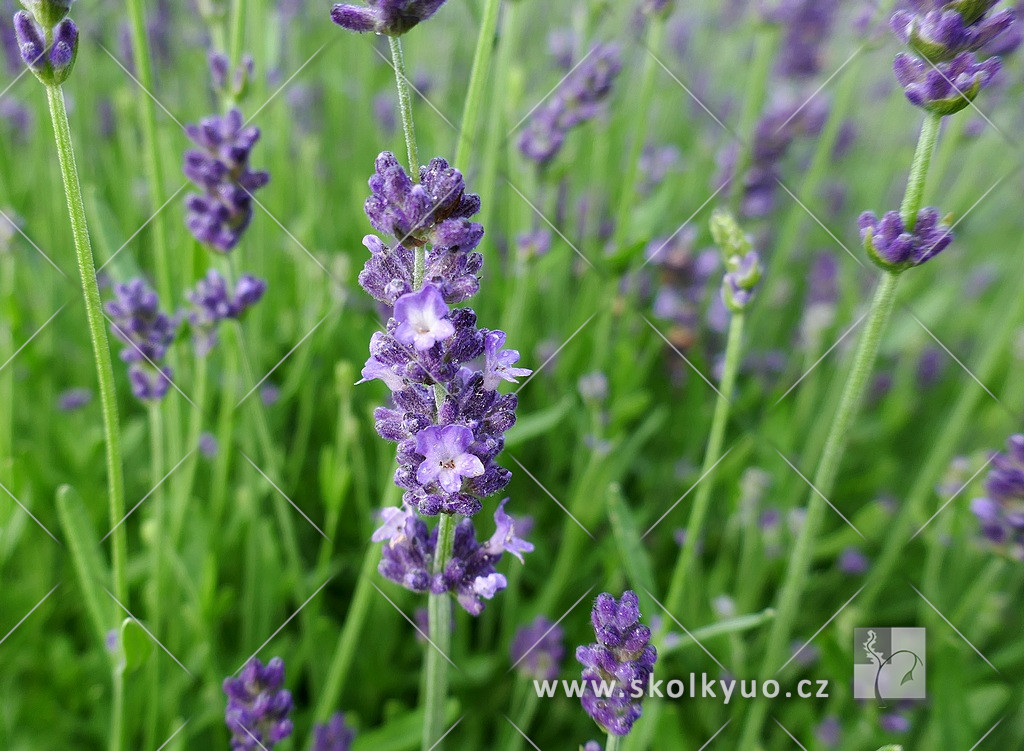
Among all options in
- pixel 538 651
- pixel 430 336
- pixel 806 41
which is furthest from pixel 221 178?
pixel 806 41

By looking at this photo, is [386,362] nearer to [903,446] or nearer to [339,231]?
[339,231]

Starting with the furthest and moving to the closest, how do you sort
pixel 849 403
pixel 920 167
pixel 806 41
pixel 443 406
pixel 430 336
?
1. pixel 806 41
2. pixel 849 403
3. pixel 920 167
4. pixel 443 406
5. pixel 430 336

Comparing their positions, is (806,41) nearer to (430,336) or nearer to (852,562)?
(852,562)

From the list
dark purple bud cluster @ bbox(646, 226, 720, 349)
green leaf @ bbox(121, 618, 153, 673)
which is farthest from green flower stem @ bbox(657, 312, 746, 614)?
dark purple bud cluster @ bbox(646, 226, 720, 349)

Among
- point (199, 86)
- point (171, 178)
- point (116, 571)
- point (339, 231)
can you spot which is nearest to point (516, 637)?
point (116, 571)

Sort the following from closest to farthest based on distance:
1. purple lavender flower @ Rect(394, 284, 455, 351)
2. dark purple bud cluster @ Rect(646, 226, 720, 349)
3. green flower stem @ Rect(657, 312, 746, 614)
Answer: purple lavender flower @ Rect(394, 284, 455, 351)
green flower stem @ Rect(657, 312, 746, 614)
dark purple bud cluster @ Rect(646, 226, 720, 349)

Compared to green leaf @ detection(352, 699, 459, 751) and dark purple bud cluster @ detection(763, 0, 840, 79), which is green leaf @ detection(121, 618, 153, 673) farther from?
dark purple bud cluster @ detection(763, 0, 840, 79)

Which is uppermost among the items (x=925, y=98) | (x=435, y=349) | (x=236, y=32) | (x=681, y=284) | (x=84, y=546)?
(x=681, y=284)
